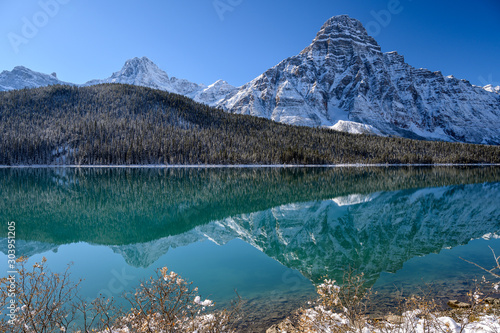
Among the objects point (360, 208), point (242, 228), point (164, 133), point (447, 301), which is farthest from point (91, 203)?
point (164, 133)

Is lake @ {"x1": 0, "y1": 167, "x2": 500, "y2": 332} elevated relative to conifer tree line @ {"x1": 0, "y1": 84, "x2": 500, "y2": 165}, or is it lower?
lower

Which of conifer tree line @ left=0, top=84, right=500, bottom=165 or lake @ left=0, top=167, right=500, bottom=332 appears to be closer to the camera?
lake @ left=0, top=167, right=500, bottom=332

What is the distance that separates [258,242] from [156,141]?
133 meters

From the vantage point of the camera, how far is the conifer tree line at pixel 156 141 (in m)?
134

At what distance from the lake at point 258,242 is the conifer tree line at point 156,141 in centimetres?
10138

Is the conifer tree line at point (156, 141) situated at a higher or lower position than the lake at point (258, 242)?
higher

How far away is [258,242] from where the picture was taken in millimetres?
22188

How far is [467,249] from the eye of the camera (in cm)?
2050

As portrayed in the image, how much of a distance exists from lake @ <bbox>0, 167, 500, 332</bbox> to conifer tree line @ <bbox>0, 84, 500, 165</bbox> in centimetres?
10138

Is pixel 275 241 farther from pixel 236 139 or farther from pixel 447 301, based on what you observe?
pixel 236 139

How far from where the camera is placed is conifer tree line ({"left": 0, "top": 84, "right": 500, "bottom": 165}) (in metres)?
134

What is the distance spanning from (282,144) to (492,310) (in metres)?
160

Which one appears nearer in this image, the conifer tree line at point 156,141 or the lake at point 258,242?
the lake at point 258,242

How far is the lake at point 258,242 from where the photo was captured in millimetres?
14070
